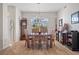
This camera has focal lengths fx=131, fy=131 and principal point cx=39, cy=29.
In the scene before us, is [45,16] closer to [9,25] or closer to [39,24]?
[39,24]

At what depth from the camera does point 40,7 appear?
335cm

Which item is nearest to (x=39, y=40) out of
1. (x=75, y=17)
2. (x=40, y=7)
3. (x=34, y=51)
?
(x=34, y=51)

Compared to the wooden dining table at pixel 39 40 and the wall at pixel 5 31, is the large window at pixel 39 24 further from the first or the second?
the wall at pixel 5 31

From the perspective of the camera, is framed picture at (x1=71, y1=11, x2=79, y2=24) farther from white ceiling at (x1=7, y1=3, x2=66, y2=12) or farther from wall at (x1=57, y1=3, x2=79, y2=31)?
white ceiling at (x1=7, y1=3, x2=66, y2=12)

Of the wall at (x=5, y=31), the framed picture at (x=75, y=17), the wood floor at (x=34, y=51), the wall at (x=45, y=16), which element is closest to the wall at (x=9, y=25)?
the wall at (x=5, y=31)

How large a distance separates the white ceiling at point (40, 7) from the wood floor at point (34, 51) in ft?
2.93

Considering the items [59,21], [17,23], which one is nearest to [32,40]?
[17,23]

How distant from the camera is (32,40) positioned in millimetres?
3578

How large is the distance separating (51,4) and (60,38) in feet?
3.08

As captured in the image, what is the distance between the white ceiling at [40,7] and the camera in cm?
324

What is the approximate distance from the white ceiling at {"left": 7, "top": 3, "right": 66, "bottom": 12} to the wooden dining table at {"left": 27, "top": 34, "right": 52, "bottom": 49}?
676 mm
